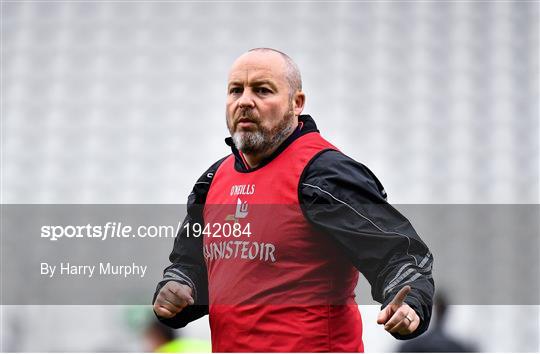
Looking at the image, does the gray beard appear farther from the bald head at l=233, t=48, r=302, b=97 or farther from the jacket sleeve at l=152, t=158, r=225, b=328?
the jacket sleeve at l=152, t=158, r=225, b=328

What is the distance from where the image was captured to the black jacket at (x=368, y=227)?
2027 millimetres

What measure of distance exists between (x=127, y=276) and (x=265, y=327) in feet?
5.70

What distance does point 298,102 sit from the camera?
2500mm

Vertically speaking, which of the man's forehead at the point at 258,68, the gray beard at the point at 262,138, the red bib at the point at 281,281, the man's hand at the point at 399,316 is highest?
the man's forehead at the point at 258,68

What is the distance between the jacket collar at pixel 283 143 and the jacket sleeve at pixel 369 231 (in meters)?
0.20

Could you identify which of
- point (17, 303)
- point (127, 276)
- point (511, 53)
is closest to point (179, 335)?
point (127, 276)

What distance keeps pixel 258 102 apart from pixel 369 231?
55 centimetres

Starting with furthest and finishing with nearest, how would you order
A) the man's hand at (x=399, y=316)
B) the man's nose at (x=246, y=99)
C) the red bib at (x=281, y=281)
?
the man's nose at (x=246, y=99)
the red bib at (x=281, y=281)
the man's hand at (x=399, y=316)

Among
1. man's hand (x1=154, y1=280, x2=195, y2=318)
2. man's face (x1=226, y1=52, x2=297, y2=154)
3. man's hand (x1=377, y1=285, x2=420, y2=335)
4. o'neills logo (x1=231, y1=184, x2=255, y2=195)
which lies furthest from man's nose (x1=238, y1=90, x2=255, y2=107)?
man's hand (x1=377, y1=285, x2=420, y2=335)

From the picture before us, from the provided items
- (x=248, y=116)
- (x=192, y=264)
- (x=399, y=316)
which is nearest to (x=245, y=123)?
(x=248, y=116)

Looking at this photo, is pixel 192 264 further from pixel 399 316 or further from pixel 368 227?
pixel 399 316

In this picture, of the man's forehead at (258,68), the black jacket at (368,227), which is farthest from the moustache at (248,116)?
the black jacket at (368,227)

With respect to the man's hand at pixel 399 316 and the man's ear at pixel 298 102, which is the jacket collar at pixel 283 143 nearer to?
the man's ear at pixel 298 102

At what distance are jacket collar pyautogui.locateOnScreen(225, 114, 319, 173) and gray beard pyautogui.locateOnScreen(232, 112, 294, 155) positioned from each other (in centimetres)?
2
